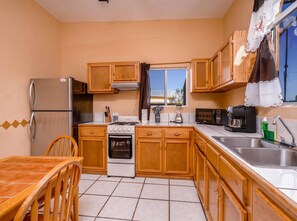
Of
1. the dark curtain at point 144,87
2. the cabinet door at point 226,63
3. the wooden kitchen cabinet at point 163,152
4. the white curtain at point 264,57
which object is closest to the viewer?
the white curtain at point 264,57

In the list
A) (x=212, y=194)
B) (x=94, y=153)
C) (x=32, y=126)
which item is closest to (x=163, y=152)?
(x=94, y=153)

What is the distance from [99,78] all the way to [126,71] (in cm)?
56

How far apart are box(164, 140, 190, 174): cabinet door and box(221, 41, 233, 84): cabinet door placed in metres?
1.20

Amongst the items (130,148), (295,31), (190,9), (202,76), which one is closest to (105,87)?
(130,148)

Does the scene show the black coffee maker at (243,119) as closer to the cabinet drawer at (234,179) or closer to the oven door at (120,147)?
the cabinet drawer at (234,179)

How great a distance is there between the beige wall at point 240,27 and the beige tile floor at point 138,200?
1363 mm

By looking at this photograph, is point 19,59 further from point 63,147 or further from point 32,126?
point 63,147

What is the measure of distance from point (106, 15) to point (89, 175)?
10.1 feet

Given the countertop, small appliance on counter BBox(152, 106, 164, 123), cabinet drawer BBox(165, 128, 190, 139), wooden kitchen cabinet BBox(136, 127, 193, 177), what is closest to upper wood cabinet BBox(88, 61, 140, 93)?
small appliance on counter BBox(152, 106, 164, 123)

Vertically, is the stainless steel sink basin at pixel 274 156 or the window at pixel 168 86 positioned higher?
the window at pixel 168 86

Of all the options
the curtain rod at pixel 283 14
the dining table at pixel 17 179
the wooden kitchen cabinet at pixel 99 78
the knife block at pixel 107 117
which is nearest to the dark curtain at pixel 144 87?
the wooden kitchen cabinet at pixel 99 78

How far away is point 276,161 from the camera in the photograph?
1.35 metres

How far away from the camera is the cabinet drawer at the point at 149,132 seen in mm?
2957

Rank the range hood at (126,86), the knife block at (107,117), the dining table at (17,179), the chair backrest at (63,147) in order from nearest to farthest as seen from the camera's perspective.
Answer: the dining table at (17,179) < the chair backrest at (63,147) < the range hood at (126,86) < the knife block at (107,117)
